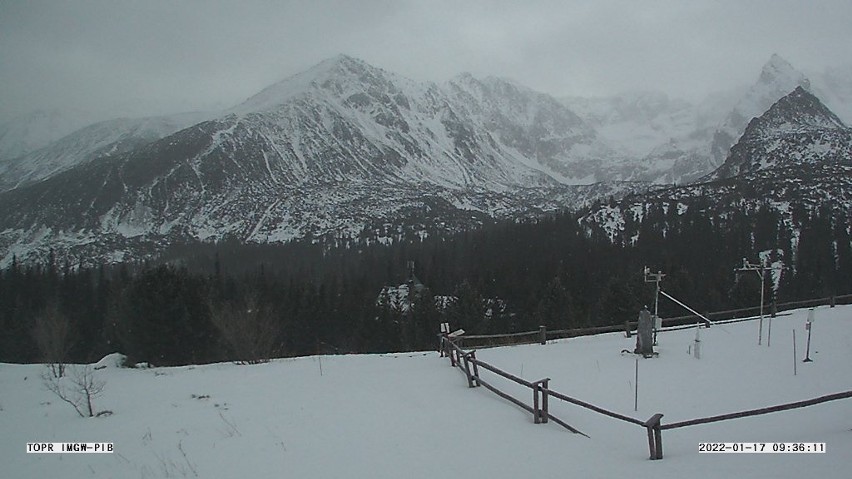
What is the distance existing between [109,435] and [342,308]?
175ft

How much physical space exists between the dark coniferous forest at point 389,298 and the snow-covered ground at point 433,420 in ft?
37.3

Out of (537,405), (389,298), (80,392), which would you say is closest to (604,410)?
(537,405)

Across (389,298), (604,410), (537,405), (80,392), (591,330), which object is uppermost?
(604,410)

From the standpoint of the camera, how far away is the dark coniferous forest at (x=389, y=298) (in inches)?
1652

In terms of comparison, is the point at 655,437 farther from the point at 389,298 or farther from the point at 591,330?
the point at 389,298

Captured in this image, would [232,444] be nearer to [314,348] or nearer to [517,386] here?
[517,386]

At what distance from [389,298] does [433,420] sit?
69.6 m

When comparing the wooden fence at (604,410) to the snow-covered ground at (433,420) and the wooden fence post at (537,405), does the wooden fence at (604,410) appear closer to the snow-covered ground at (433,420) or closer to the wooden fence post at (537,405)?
the wooden fence post at (537,405)

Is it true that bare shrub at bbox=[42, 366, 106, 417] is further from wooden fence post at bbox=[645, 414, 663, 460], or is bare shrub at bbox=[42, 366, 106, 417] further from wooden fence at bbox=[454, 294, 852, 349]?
wooden fence post at bbox=[645, 414, 663, 460]

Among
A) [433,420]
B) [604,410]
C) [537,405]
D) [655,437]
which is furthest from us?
[433,420]

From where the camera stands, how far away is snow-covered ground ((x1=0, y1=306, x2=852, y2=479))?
9.35 m

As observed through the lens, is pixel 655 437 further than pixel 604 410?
No

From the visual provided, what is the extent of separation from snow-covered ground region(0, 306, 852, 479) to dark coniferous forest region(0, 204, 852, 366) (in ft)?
37.3

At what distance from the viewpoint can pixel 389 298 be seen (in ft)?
268
